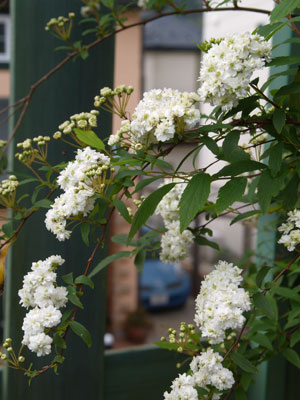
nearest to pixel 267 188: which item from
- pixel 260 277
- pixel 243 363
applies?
pixel 260 277

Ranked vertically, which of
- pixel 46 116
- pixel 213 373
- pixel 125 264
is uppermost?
pixel 46 116

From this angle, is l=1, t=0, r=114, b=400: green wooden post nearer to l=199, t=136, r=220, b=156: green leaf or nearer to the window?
l=199, t=136, r=220, b=156: green leaf

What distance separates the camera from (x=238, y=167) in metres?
0.75

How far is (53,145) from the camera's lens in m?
1.13

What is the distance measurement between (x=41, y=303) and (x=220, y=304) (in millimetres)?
245

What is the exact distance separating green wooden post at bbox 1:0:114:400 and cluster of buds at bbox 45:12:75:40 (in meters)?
0.02

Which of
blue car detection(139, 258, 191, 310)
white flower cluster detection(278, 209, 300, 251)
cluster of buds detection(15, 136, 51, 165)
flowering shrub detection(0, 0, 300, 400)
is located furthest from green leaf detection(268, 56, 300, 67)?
blue car detection(139, 258, 191, 310)

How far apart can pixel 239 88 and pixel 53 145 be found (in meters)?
0.54

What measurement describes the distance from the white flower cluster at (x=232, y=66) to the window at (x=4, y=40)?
10.2 m

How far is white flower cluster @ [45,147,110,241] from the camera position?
0.74 metres

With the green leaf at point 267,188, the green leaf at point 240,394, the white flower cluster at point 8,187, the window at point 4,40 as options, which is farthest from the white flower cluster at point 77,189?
the window at point 4,40

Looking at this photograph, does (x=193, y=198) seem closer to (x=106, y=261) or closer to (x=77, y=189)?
(x=77, y=189)

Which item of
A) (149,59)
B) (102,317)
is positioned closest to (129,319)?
(149,59)

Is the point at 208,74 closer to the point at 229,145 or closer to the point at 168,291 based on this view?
the point at 229,145
